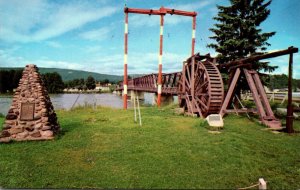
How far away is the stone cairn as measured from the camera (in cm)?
797

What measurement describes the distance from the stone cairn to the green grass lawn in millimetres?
390

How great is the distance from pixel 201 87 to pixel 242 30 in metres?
3.71

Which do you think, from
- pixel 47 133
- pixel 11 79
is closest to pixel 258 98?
pixel 47 133

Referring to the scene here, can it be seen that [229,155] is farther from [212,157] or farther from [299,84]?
[299,84]

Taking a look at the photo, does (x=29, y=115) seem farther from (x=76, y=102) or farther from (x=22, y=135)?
(x=76, y=102)

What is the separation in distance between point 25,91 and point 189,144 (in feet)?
16.7

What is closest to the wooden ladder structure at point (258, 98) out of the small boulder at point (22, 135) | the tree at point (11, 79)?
the small boulder at point (22, 135)

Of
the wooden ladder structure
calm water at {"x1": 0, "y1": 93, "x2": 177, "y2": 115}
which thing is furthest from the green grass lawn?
calm water at {"x1": 0, "y1": 93, "x2": 177, "y2": 115}

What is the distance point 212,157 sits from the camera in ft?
21.1

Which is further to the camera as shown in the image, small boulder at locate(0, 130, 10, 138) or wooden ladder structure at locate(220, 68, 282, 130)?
wooden ladder structure at locate(220, 68, 282, 130)

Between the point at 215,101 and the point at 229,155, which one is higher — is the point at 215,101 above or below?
above

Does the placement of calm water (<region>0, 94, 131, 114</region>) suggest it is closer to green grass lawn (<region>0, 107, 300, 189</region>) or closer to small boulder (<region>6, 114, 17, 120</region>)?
small boulder (<region>6, 114, 17, 120</region>)

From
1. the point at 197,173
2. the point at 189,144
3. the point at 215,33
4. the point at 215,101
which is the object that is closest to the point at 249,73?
the point at 215,101

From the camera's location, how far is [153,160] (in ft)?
20.5
